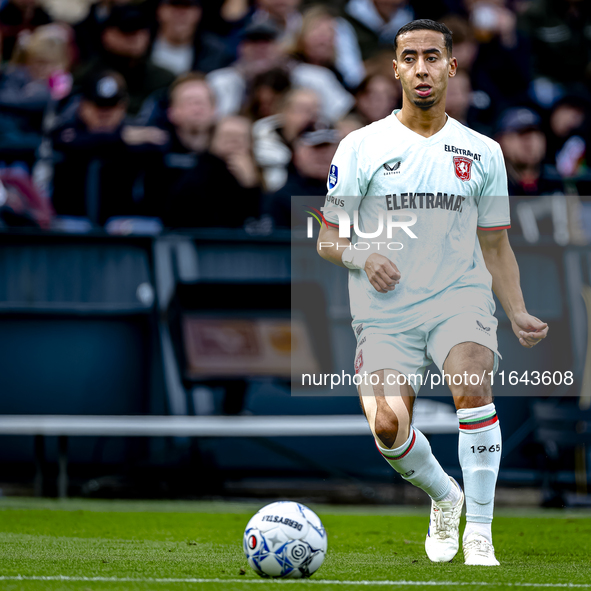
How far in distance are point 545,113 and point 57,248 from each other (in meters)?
5.90

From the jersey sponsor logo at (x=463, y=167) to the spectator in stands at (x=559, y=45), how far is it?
27.7 ft

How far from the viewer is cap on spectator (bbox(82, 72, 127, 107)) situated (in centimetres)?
1010

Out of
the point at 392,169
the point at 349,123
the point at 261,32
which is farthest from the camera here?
the point at 261,32

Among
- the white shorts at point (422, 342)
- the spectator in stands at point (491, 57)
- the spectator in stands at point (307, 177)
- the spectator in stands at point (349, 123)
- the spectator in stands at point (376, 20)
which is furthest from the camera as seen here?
the spectator in stands at point (376, 20)

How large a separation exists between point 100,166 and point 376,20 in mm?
5044

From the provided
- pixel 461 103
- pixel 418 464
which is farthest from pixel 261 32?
pixel 418 464

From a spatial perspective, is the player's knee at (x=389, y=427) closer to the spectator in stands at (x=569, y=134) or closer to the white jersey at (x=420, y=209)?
the white jersey at (x=420, y=209)

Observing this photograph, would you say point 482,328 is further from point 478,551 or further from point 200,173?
point 200,173

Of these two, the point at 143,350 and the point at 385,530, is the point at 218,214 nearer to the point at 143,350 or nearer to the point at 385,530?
the point at 143,350

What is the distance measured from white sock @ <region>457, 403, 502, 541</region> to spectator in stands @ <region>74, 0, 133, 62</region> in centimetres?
814

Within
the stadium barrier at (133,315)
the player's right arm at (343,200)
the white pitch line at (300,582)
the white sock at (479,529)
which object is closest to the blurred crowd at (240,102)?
the stadium barrier at (133,315)

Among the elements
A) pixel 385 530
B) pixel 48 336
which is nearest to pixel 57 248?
pixel 48 336

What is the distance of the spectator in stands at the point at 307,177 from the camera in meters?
9.48

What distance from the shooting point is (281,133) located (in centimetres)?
1033
